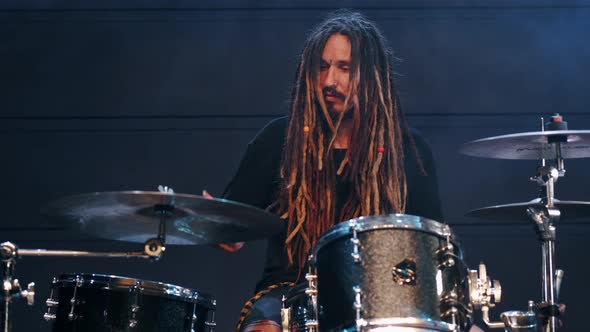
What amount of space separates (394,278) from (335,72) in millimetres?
1362

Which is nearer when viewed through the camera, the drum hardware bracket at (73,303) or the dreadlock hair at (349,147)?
the drum hardware bracket at (73,303)

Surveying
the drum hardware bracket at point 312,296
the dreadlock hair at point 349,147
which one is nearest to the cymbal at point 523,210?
the dreadlock hair at point 349,147

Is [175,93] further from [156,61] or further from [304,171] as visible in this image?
[304,171]

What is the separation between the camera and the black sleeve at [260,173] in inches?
143

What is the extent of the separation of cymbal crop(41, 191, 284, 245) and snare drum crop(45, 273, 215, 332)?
176 mm

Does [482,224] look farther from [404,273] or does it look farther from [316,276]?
[404,273]

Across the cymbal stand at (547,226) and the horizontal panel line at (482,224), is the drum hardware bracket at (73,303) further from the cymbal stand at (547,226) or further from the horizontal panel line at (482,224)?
the cymbal stand at (547,226)

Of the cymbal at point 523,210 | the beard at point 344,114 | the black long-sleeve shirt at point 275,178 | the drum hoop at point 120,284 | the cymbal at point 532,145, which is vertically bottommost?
the drum hoop at point 120,284

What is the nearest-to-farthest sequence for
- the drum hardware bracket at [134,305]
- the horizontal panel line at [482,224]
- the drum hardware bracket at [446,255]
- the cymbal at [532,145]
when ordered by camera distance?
the drum hardware bracket at [446,255] → the drum hardware bracket at [134,305] → the cymbal at [532,145] → the horizontal panel line at [482,224]

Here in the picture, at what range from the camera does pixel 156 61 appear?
4.47 meters

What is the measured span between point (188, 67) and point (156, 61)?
16 centimetres

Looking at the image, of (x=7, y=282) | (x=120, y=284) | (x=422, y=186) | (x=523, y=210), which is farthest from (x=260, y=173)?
(x=7, y=282)

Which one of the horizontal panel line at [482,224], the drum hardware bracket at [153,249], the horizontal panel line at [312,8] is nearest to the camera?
the drum hardware bracket at [153,249]

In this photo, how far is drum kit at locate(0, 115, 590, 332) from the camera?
8.55 ft
